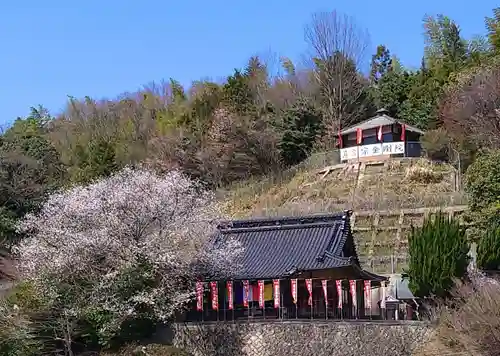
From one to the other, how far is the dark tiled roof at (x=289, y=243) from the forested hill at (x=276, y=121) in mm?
11058

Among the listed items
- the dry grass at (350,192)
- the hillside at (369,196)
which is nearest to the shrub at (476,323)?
the hillside at (369,196)

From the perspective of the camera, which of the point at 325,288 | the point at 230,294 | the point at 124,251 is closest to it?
the point at 124,251

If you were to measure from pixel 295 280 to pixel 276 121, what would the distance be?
22205 millimetres

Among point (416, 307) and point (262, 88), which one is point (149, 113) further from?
point (416, 307)

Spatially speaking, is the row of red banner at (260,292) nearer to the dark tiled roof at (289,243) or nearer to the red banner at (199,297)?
the red banner at (199,297)

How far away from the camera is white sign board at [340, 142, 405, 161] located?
41.1m

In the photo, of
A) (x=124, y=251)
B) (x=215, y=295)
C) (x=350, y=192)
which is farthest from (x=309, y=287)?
(x=350, y=192)

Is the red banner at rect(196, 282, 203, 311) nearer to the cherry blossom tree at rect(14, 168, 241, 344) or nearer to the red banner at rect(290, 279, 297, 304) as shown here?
the cherry blossom tree at rect(14, 168, 241, 344)

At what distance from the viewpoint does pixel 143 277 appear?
878 inches

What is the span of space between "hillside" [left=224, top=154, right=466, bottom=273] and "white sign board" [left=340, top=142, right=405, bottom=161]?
0.76 m

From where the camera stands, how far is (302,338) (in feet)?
72.2

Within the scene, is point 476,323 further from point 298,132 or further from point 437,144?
point 298,132

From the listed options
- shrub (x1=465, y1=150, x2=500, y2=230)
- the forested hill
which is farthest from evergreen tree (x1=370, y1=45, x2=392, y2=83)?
shrub (x1=465, y1=150, x2=500, y2=230)

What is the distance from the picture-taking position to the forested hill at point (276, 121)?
36500 mm
